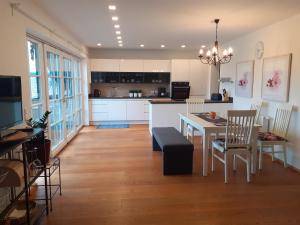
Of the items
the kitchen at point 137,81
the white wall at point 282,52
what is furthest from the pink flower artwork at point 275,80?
the kitchen at point 137,81

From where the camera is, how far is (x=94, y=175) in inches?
138

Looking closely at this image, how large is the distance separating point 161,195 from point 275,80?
295 centimetres

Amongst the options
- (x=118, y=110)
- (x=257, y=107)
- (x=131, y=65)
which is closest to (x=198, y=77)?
(x=131, y=65)

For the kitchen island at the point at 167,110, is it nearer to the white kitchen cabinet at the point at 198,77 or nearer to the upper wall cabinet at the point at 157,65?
the white kitchen cabinet at the point at 198,77

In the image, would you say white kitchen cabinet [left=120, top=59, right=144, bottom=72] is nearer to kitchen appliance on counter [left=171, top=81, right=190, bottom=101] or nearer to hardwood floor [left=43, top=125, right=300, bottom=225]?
kitchen appliance on counter [left=171, top=81, right=190, bottom=101]

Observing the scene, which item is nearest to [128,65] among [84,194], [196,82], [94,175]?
[196,82]

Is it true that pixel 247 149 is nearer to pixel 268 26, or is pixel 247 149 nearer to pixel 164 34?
pixel 268 26

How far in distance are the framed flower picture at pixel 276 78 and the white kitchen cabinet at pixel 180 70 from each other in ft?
10.6

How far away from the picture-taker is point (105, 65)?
294 inches

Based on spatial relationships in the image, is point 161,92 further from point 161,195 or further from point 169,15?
point 161,195

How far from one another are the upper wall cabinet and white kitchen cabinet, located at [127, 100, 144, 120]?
3.72 feet

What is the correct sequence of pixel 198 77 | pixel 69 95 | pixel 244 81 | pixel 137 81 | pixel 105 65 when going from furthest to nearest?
pixel 137 81
pixel 198 77
pixel 105 65
pixel 69 95
pixel 244 81

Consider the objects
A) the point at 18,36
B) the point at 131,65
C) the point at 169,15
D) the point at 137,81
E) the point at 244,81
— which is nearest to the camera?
the point at 18,36

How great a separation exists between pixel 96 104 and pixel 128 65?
1.61m
